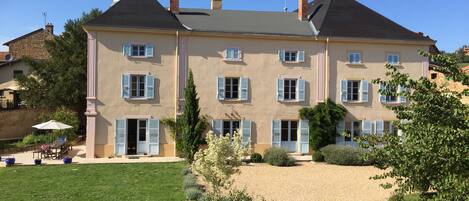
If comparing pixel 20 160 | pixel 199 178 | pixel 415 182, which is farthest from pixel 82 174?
pixel 415 182

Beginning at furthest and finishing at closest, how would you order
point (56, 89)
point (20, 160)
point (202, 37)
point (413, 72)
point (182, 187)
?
point (56, 89) → point (413, 72) → point (202, 37) → point (20, 160) → point (182, 187)

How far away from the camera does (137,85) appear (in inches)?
936

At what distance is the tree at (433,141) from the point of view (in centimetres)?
557

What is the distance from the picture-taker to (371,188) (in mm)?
15398

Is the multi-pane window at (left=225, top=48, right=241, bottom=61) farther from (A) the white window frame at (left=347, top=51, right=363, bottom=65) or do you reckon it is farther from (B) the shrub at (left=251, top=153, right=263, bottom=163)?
(A) the white window frame at (left=347, top=51, right=363, bottom=65)

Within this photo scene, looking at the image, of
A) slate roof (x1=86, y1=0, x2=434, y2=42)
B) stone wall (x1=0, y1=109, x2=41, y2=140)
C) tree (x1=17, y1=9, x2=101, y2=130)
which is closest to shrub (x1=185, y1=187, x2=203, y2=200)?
slate roof (x1=86, y1=0, x2=434, y2=42)

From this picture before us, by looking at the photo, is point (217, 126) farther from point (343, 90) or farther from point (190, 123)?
point (343, 90)

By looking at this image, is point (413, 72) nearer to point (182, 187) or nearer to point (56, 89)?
point (182, 187)

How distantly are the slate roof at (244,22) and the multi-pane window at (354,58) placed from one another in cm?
262

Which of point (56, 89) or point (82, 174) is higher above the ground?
point (56, 89)

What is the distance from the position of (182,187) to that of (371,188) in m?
6.33

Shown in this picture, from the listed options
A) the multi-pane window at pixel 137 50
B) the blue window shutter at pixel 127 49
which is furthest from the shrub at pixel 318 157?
the blue window shutter at pixel 127 49

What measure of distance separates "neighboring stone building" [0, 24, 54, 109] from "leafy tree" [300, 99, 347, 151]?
2469 cm

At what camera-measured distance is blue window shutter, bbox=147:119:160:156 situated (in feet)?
77.9
